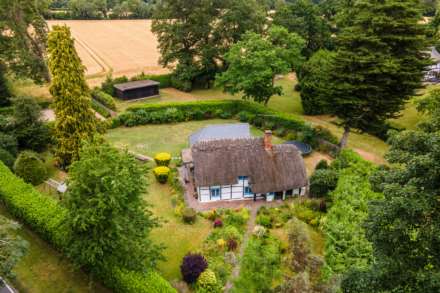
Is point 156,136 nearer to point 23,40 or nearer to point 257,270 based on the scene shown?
point 23,40

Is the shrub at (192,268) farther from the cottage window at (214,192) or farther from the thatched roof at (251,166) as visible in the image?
the cottage window at (214,192)

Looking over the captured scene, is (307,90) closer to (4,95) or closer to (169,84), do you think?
(169,84)

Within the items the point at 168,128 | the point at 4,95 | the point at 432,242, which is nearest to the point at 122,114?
the point at 168,128

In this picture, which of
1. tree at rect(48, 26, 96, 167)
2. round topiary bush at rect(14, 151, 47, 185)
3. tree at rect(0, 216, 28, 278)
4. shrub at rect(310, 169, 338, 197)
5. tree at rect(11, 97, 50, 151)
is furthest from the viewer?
tree at rect(11, 97, 50, 151)

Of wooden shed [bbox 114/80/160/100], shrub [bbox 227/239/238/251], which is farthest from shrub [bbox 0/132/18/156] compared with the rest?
shrub [bbox 227/239/238/251]

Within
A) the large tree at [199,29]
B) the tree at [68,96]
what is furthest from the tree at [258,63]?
the tree at [68,96]

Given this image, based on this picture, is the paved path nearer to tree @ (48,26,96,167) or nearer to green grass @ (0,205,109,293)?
green grass @ (0,205,109,293)
